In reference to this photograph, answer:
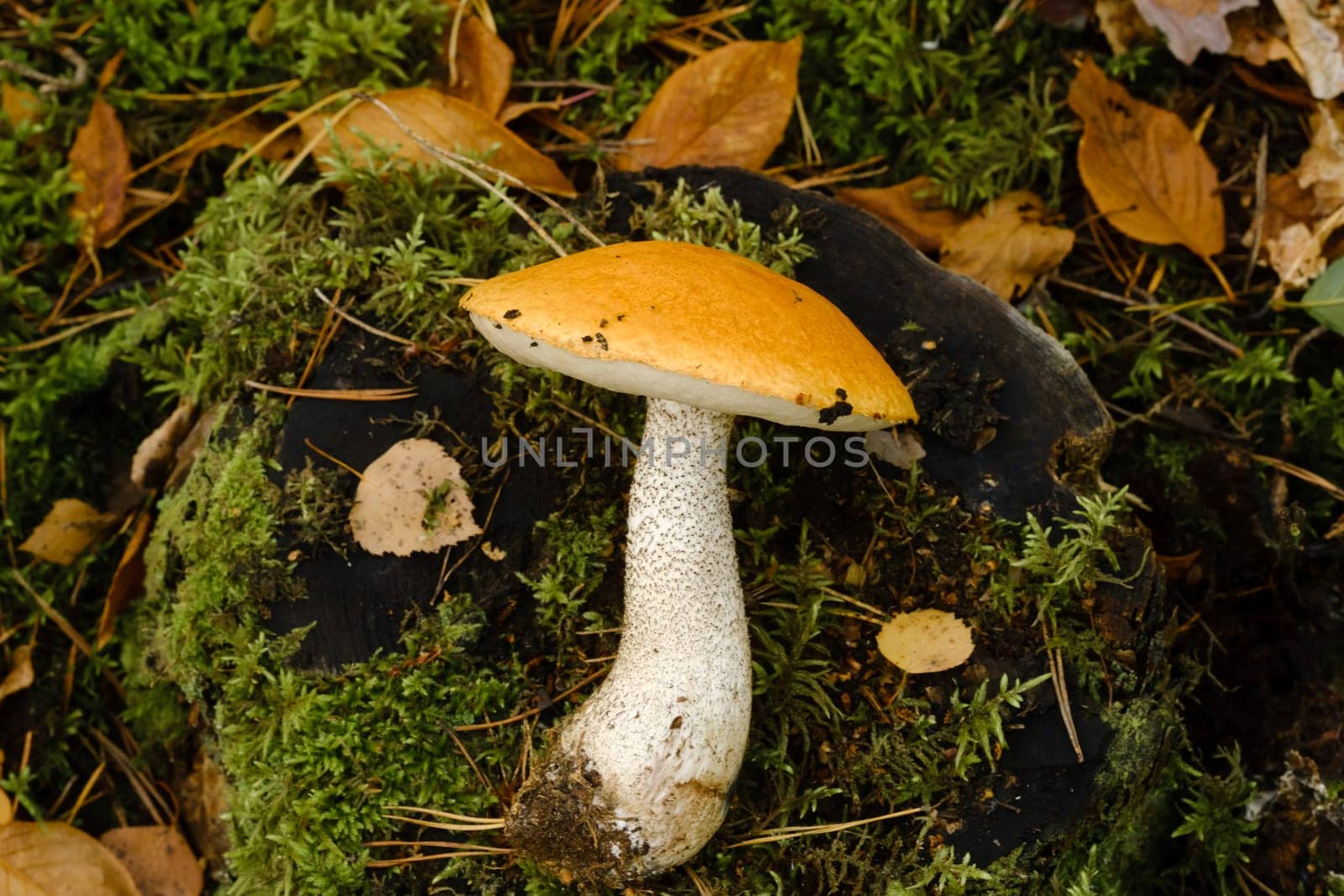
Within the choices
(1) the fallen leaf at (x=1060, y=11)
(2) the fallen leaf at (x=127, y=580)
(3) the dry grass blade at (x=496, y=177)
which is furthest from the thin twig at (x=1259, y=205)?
(2) the fallen leaf at (x=127, y=580)

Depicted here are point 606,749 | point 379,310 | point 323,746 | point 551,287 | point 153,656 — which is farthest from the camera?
point 153,656

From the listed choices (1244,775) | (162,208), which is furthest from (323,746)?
(1244,775)

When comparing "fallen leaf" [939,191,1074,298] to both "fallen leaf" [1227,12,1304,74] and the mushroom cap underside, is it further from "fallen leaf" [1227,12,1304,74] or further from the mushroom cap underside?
the mushroom cap underside

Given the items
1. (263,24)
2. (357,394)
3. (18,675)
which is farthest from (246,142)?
(18,675)

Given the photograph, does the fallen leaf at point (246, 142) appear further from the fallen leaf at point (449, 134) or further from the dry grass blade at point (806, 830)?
the dry grass blade at point (806, 830)

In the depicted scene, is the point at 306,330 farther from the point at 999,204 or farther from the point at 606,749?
the point at 999,204

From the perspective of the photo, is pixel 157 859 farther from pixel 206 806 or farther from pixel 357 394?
pixel 357 394
